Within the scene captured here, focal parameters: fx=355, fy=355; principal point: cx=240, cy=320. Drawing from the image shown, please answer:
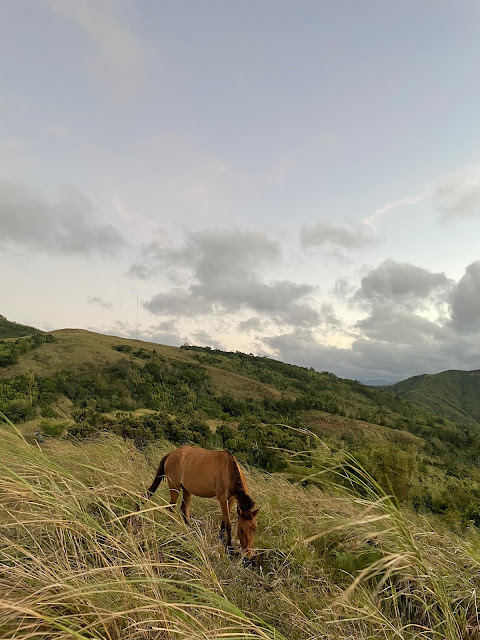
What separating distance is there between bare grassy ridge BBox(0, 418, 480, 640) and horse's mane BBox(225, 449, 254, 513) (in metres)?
0.47

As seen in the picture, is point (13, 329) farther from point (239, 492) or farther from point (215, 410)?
point (239, 492)

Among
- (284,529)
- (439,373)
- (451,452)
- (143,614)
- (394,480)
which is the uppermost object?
→ (439,373)

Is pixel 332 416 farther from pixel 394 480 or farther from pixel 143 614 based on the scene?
pixel 143 614

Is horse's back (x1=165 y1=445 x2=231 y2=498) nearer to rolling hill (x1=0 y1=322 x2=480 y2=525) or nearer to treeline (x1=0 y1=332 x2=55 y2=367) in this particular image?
rolling hill (x1=0 y1=322 x2=480 y2=525)

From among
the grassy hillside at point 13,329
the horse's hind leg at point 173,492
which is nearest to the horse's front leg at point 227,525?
the horse's hind leg at point 173,492

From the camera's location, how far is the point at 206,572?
7.58ft

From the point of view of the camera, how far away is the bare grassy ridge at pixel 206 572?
177 cm

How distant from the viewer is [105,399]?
134ft

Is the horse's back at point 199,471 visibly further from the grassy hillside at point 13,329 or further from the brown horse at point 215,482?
the grassy hillside at point 13,329

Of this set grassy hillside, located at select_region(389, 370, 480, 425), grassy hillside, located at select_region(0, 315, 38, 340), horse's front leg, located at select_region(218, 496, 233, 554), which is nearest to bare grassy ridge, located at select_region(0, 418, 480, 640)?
horse's front leg, located at select_region(218, 496, 233, 554)

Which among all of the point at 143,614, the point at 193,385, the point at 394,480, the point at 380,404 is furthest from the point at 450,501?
the point at 380,404

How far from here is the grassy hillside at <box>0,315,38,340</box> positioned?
3543 inches

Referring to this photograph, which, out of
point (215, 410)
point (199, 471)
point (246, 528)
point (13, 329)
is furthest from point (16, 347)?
point (246, 528)

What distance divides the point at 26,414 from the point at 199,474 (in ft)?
102
